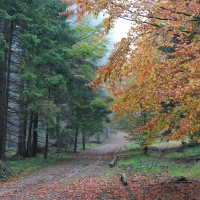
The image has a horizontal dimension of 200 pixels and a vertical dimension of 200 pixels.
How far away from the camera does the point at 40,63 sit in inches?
663

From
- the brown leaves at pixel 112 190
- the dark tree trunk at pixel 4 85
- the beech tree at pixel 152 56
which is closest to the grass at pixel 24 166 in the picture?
the dark tree trunk at pixel 4 85

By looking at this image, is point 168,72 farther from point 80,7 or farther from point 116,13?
point 80,7

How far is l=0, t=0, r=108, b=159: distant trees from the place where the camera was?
48.9 ft

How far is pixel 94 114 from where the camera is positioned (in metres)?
23.1

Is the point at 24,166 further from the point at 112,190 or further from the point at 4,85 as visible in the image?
the point at 112,190

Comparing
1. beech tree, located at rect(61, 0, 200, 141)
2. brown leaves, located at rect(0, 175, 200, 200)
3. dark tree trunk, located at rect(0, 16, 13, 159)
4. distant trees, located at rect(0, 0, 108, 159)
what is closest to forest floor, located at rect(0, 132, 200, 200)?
brown leaves, located at rect(0, 175, 200, 200)

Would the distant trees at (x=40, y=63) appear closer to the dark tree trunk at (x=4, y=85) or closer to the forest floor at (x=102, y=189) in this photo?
the dark tree trunk at (x=4, y=85)

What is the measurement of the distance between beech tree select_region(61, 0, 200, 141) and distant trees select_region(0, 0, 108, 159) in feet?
29.0

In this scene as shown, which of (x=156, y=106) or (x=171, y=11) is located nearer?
(x=171, y=11)

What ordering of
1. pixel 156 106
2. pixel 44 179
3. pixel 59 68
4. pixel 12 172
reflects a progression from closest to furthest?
1. pixel 156 106
2. pixel 44 179
3. pixel 12 172
4. pixel 59 68

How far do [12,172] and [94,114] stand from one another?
35.8 feet

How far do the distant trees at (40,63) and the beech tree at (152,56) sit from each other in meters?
8.84

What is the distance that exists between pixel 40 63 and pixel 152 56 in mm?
11589

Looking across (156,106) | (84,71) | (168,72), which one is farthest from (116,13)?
(84,71)
